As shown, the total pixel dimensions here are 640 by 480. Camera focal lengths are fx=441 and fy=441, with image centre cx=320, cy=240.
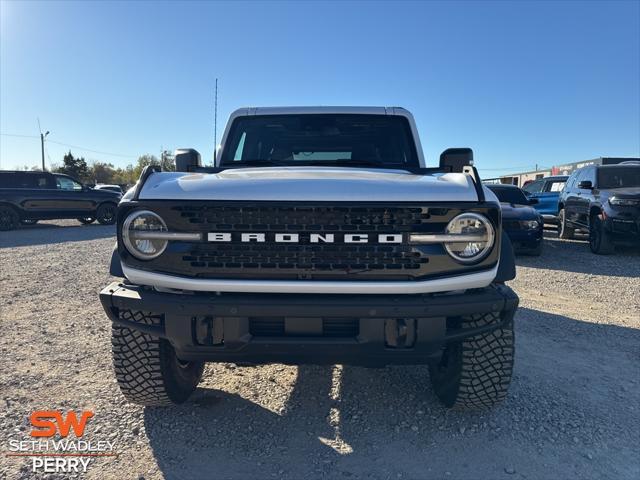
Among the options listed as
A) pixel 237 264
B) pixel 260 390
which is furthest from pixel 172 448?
pixel 237 264

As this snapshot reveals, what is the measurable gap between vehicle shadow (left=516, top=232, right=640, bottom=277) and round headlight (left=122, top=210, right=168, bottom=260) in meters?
7.47

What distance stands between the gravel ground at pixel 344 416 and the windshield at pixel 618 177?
600 cm

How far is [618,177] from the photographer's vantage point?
9.37 m

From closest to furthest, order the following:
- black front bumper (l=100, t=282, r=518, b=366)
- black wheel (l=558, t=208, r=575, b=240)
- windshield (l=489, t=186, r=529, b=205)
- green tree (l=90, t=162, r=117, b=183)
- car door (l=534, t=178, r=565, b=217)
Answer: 1. black front bumper (l=100, t=282, r=518, b=366)
2. windshield (l=489, t=186, r=529, b=205)
3. black wheel (l=558, t=208, r=575, b=240)
4. car door (l=534, t=178, r=565, b=217)
5. green tree (l=90, t=162, r=117, b=183)

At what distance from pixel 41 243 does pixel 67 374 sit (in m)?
9.38

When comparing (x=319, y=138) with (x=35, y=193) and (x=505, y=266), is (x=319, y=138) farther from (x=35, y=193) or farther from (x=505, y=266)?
(x=35, y=193)

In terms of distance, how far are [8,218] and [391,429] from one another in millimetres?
15440

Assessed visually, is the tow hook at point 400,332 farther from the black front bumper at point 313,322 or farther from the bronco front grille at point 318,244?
the bronco front grille at point 318,244

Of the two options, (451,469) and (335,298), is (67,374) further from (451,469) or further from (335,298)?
(451,469)

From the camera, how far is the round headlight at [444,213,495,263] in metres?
2.16

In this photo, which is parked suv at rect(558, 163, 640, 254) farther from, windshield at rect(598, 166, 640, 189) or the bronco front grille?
the bronco front grille

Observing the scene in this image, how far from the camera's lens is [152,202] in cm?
219

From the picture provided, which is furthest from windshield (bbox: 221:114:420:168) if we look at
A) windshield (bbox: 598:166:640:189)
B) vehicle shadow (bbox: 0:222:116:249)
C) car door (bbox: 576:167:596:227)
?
vehicle shadow (bbox: 0:222:116:249)

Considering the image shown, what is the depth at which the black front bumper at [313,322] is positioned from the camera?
6.75 ft
